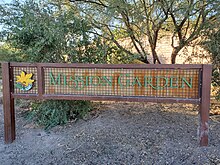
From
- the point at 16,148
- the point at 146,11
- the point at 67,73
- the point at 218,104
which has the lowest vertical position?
the point at 16,148

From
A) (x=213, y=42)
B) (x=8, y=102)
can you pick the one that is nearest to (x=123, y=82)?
(x=8, y=102)

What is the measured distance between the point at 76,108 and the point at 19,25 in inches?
72.2

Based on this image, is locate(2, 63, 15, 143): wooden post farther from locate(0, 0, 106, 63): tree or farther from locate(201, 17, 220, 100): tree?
locate(201, 17, 220, 100): tree

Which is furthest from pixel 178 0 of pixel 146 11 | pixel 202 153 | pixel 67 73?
pixel 202 153

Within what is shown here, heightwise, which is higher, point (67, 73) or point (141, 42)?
point (141, 42)

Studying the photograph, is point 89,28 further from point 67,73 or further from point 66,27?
point 67,73

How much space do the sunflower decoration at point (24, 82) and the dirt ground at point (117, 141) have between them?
904mm

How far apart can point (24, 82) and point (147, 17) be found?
259cm

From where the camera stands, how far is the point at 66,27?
11.3ft

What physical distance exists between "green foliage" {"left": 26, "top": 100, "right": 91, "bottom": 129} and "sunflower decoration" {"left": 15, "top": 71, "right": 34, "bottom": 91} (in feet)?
2.49

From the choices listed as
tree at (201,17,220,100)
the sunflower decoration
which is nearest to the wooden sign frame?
the sunflower decoration

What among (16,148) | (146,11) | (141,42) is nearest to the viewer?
(16,148)

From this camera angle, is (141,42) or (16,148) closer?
(16,148)


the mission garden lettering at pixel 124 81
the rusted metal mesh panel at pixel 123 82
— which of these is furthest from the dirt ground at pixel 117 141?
the mission garden lettering at pixel 124 81
